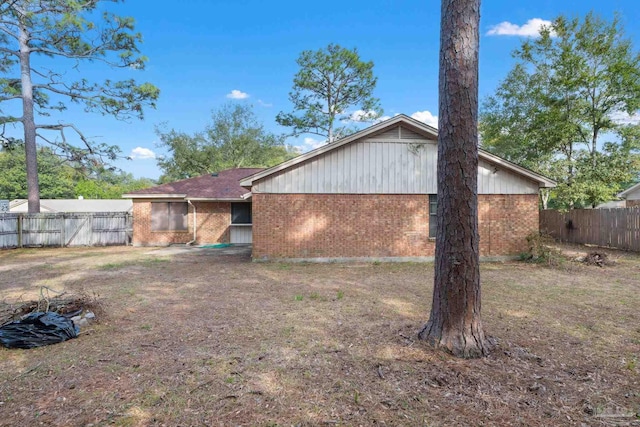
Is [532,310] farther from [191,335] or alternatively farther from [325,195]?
[325,195]

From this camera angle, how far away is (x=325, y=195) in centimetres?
1112

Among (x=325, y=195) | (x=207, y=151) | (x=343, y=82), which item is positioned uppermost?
(x=343, y=82)

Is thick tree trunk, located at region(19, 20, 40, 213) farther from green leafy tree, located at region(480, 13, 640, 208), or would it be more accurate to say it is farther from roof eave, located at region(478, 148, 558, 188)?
green leafy tree, located at region(480, 13, 640, 208)

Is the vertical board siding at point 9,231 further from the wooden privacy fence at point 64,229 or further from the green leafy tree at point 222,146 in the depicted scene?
the green leafy tree at point 222,146

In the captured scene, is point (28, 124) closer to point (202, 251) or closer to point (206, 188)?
point (206, 188)

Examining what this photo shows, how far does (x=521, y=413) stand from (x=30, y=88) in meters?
22.6

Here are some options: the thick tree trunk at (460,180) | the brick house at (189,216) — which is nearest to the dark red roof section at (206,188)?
the brick house at (189,216)

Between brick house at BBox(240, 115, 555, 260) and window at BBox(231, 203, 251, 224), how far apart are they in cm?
556

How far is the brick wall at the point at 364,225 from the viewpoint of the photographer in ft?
36.3

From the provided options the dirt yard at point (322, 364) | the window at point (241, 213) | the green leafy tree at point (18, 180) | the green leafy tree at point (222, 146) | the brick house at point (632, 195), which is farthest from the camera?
the green leafy tree at point (18, 180)

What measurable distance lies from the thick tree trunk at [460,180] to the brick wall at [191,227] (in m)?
14.0

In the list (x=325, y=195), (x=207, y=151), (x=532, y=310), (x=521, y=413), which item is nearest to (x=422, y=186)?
(x=325, y=195)

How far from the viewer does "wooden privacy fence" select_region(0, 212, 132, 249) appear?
50.3 ft

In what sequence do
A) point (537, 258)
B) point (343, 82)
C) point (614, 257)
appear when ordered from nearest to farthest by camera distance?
point (537, 258)
point (614, 257)
point (343, 82)
